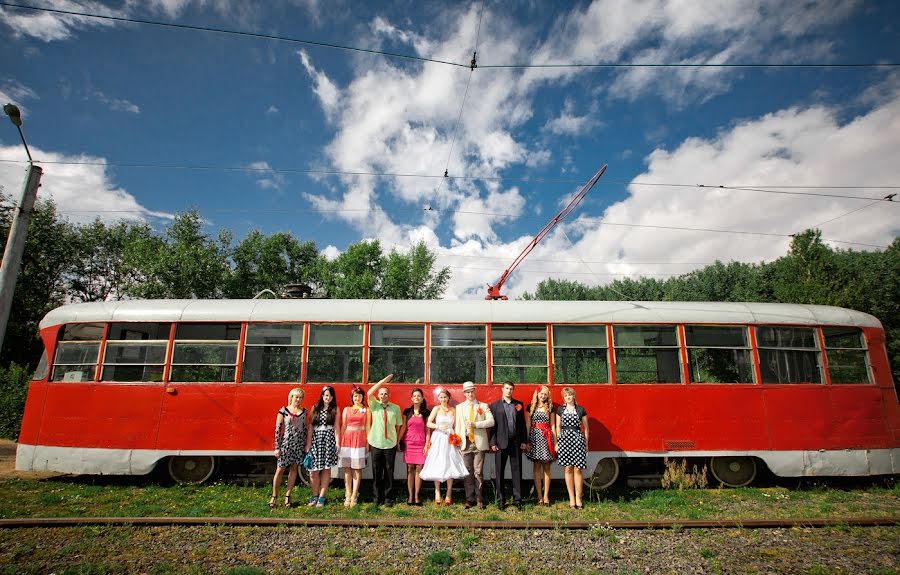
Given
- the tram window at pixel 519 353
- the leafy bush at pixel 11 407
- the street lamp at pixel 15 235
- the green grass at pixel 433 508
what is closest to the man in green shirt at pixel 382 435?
the green grass at pixel 433 508

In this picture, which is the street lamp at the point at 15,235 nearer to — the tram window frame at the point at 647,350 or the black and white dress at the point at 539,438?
the black and white dress at the point at 539,438

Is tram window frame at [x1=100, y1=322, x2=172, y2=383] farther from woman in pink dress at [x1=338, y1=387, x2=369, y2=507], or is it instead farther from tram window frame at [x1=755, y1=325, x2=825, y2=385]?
tram window frame at [x1=755, y1=325, x2=825, y2=385]

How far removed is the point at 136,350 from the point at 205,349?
1.37 m

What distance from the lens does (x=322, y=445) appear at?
698cm

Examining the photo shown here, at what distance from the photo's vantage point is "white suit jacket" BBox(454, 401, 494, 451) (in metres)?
7.03

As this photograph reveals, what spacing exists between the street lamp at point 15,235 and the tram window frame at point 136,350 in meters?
2.08

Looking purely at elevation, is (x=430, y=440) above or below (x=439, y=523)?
above

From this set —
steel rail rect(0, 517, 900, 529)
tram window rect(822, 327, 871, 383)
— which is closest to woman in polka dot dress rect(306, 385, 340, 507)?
steel rail rect(0, 517, 900, 529)

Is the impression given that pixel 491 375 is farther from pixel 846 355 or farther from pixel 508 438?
pixel 846 355

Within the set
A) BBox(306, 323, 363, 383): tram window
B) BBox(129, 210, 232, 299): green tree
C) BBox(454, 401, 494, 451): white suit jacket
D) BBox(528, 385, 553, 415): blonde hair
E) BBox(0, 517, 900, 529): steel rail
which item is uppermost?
BBox(129, 210, 232, 299): green tree

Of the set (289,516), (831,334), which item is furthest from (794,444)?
(289,516)

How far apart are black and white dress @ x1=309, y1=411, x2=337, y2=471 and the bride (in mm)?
1466

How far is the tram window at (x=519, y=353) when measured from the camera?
8.10 m

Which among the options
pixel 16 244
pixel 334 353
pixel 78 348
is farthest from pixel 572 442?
pixel 78 348
